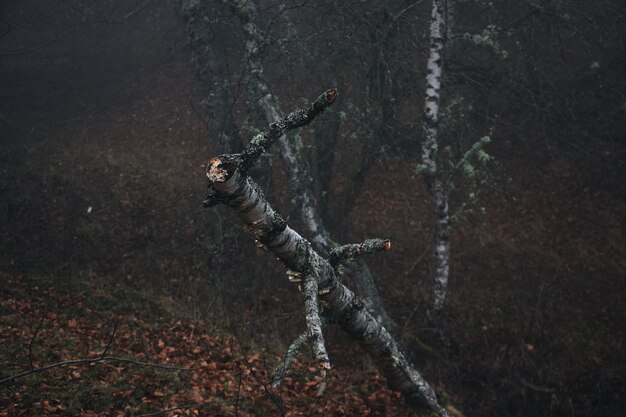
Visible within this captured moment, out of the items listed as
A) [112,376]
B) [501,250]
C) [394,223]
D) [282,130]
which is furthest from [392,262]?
[282,130]

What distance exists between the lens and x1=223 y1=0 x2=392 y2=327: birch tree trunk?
859cm

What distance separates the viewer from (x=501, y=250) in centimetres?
1162

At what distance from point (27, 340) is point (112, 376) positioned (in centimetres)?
174

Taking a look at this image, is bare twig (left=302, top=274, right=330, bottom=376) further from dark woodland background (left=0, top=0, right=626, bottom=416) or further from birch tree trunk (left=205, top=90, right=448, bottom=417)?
dark woodland background (left=0, top=0, right=626, bottom=416)

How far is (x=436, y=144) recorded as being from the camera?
27.5 feet

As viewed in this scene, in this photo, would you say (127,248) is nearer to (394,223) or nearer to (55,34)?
(394,223)

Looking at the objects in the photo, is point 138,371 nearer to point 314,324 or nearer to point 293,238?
point 293,238

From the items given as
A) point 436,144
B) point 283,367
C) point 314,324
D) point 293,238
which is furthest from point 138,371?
point 436,144

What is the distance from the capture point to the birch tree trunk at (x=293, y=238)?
281 centimetres

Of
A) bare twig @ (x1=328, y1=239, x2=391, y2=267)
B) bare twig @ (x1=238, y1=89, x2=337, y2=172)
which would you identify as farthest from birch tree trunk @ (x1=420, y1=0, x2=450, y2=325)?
bare twig @ (x1=238, y1=89, x2=337, y2=172)

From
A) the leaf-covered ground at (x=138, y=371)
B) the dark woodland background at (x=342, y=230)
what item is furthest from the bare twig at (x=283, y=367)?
the dark woodland background at (x=342, y=230)

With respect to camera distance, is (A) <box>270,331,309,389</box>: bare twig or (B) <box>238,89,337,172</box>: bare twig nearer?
(B) <box>238,89,337,172</box>: bare twig

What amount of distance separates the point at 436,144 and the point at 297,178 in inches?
107

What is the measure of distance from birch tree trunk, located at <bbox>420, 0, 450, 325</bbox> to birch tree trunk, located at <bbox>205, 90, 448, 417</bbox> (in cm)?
382
